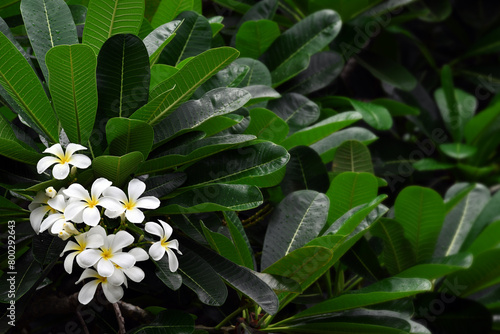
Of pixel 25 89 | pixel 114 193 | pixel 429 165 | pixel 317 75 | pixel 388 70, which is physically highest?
pixel 25 89

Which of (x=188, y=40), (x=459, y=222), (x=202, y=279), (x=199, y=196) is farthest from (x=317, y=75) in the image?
(x=202, y=279)

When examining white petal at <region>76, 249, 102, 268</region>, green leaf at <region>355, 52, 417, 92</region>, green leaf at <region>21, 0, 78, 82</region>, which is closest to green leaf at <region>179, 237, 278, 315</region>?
white petal at <region>76, 249, 102, 268</region>

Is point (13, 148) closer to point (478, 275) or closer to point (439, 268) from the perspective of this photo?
point (439, 268)

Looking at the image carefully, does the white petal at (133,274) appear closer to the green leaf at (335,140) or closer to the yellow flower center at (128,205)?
the yellow flower center at (128,205)

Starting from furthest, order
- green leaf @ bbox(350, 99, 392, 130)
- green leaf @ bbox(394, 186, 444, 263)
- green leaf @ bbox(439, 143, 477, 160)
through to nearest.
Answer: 1. green leaf @ bbox(439, 143, 477, 160)
2. green leaf @ bbox(350, 99, 392, 130)
3. green leaf @ bbox(394, 186, 444, 263)

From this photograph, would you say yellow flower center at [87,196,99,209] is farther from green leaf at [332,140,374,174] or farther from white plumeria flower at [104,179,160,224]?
green leaf at [332,140,374,174]

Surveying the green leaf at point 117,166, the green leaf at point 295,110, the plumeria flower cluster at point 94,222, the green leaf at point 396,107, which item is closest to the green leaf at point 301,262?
the plumeria flower cluster at point 94,222

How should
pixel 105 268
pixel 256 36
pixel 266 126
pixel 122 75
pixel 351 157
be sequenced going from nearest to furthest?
pixel 105 268 → pixel 122 75 → pixel 266 126 → pixel 351 157 → pixel 256 36

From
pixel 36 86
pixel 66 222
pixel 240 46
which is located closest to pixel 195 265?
pixel 66 222
